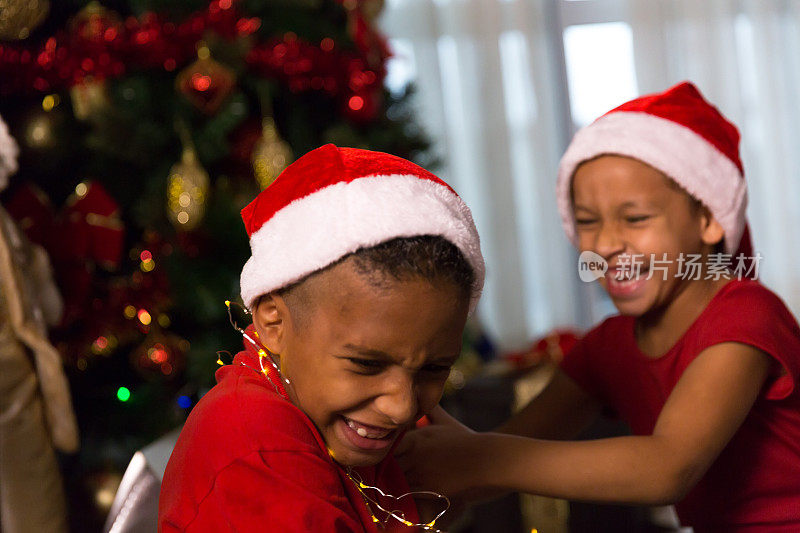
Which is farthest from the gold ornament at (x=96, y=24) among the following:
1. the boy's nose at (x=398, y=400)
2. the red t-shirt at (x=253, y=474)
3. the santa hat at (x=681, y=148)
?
the boy's nose at (x=398, y=400)

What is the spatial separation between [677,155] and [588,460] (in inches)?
20.3

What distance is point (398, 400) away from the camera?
74cm

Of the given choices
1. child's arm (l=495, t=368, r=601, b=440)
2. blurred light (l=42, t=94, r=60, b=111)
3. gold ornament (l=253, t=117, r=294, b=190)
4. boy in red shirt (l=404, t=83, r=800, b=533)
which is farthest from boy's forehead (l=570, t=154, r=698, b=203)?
blurred light (l=42, t=94, r=60, b=111)

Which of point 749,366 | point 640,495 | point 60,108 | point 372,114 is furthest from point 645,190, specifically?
point 60,108

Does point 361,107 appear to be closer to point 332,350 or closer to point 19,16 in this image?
point 19,16

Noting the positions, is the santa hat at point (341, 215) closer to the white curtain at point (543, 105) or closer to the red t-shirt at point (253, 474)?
the red t-shirt at point (253, 474)

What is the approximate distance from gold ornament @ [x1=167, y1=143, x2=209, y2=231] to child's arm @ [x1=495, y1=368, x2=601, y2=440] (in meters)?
0.91

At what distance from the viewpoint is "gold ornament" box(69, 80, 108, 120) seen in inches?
73.8

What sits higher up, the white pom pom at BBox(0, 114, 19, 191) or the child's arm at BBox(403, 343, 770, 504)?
the white pom pom at BBox(0, 114, 19, 191)

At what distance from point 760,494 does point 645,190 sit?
48cm

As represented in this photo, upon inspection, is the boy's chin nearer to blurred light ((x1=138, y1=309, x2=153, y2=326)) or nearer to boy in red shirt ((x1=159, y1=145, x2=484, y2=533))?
boy in red shirt ((x1=159, y1=145, x2=484, y2=533))

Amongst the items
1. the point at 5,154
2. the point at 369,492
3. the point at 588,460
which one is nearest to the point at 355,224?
the point at 369,492

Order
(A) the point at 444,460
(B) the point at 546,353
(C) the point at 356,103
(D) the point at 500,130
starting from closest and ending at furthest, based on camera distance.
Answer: (A) the point at 444,460 < (C) the point at 356,103 < (B) the point at 546,353 < (D) the point at 500,130

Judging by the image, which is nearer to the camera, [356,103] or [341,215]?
[341,215]
